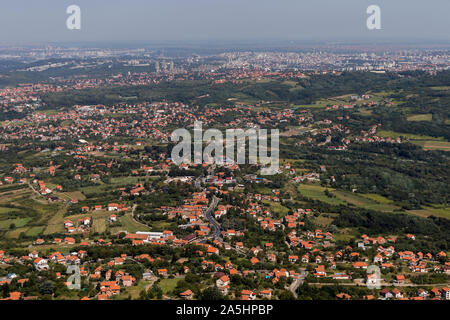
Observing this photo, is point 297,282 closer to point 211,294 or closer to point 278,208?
point 211,294

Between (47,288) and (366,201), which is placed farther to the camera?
(366,201)

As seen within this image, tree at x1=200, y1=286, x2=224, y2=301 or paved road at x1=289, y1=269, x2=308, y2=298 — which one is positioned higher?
tree at x1=200, y1=286, x2=224, y2=301

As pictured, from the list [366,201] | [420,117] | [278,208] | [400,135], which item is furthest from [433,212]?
[420,117]

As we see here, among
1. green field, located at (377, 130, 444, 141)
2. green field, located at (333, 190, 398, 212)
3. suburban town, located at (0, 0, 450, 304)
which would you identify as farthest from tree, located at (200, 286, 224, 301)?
green field, located at (377, 130, 444, 141)

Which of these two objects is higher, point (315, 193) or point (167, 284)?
point (315, 193)


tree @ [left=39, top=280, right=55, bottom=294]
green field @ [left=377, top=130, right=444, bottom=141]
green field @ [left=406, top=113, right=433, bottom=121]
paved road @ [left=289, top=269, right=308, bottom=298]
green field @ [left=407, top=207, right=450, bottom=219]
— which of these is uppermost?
green field @ [left=406, top=113, right=433, bottom=121]

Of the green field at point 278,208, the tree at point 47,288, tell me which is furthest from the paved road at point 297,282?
the tree at point 47,288

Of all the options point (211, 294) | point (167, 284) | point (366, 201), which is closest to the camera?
point (211, 294)

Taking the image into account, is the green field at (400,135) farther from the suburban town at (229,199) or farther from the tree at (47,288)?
the tree at (47,288)

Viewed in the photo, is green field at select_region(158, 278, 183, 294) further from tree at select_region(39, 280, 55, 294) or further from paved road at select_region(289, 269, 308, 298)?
paved road at select_region(289, 269, 308, 298)

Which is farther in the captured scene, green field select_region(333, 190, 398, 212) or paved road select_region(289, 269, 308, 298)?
green field select_region(333, 190, 398, 212)

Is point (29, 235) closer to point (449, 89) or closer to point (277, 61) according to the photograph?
point (449, 89)

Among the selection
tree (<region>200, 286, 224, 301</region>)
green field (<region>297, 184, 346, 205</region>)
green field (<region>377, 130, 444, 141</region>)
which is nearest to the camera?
tree (<region>200, 286, 224, 301</region>)
